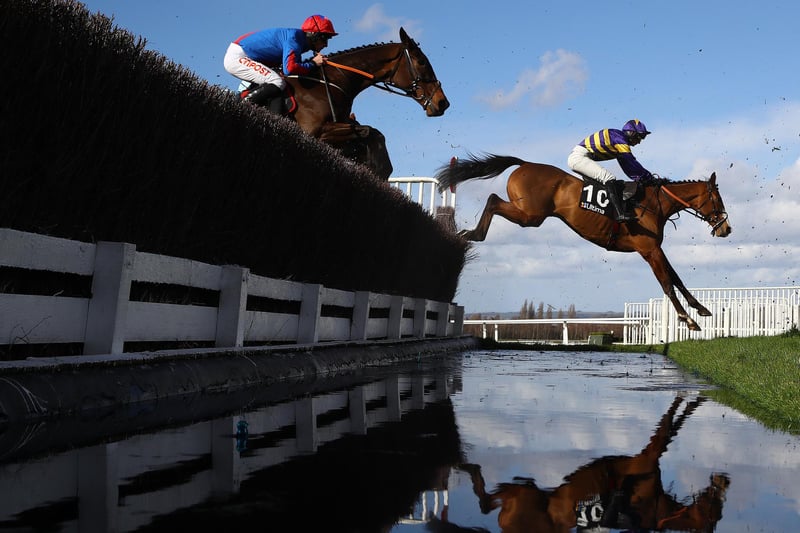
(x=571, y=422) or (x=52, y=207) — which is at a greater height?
(x=52, y=207)

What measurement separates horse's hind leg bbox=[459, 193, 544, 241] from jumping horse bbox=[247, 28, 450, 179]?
332cm

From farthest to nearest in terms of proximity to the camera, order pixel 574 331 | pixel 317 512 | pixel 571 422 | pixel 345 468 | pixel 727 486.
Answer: pixel 574 331 < pixel 571 422 < pixel 345 468 < pixel 727 486 < pixel 317 512

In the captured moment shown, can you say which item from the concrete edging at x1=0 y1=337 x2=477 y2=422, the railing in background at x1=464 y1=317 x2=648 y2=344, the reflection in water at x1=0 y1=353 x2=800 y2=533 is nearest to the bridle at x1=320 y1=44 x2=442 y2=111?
the concrete edging at x1=0 y1=337 x2=477 y2=422

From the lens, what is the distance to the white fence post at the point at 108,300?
21.4 feet

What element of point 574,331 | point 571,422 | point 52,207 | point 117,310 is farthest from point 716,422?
point 574,331

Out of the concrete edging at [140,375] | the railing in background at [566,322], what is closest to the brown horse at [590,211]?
the concrete edging at [140,375]

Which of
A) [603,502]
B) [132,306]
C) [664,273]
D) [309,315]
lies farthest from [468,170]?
[603,502]

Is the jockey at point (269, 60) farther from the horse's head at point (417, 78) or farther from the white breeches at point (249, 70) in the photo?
the horse's head at point (417, 78)

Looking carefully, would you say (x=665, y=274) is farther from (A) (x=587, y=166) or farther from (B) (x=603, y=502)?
(B) (x=603, y=502)

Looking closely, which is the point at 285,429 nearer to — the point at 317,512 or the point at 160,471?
the point at 160,471

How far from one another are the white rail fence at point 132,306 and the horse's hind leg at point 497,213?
760 cm

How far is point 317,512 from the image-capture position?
10.3ft

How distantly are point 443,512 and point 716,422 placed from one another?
352 centimetres

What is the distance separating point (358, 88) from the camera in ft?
50.0
